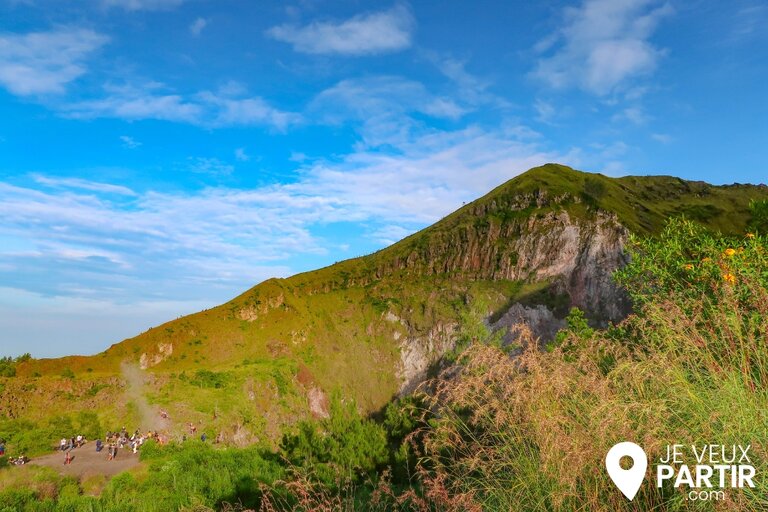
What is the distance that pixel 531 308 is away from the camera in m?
73.6

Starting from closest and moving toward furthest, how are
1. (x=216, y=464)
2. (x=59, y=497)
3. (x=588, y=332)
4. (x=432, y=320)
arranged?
(x=588, y=332)
(x=59, y=497)
(x=216, y=464)
(x=432, y=320)

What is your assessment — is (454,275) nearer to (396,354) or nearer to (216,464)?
(396,354)

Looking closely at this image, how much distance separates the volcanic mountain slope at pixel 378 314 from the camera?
5181 cm


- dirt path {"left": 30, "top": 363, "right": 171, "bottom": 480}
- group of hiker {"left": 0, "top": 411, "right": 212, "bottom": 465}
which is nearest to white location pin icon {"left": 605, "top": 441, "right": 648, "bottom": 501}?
dirt path {"left": 30, "top": 363, "right": 171, "bottom": 480}

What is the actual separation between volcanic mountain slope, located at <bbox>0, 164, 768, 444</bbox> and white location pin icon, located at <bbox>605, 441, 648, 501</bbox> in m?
49.2

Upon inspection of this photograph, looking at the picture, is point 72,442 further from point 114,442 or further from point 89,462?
point 89,462

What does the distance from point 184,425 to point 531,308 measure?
5235cm

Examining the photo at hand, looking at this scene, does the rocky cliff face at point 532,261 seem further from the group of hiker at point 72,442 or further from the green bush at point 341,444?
the green bush at point 341,444

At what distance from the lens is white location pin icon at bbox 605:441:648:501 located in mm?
5059

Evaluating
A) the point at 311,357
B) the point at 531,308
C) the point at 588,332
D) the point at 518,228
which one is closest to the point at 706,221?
the point at 518,228

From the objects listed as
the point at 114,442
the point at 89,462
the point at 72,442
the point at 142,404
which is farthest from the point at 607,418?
the point at 142,404

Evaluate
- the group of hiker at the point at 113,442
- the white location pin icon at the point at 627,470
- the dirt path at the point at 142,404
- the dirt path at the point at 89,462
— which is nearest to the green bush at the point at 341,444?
the white location pin icon at the point at 627,470

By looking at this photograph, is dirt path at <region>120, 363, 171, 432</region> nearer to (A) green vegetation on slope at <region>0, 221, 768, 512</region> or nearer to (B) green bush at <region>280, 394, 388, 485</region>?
(B) green bush at <region>280, 394, 388, 485</region>

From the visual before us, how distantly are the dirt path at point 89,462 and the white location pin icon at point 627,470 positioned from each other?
29589 mm
